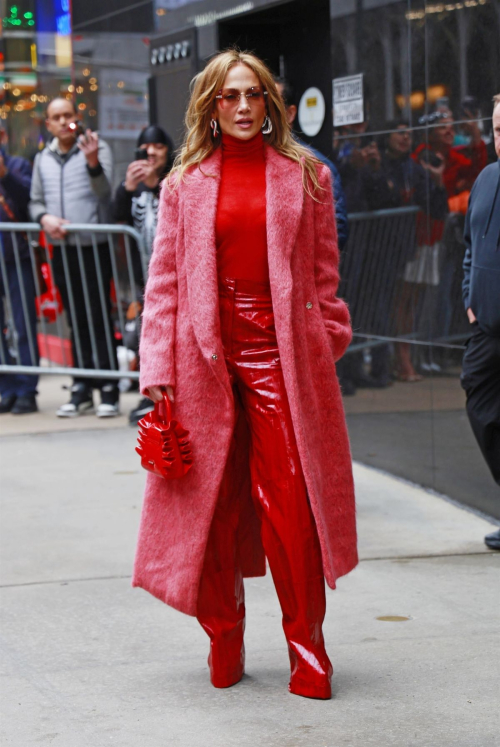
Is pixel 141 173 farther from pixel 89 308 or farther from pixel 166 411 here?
pixel 166 411

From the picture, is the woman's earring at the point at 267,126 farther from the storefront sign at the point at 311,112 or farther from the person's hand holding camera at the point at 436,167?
the storefront sign at the point at 311,112

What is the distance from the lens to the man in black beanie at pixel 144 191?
812 centimetres

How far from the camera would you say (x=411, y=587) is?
4.91 meters

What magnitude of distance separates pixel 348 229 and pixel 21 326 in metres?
3.71

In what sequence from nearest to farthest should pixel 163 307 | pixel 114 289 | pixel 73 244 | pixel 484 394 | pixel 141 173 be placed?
pixel 163 307 → pixel 484 394 → pixel 141 173 → pixel 73 244 → pixel 114 289

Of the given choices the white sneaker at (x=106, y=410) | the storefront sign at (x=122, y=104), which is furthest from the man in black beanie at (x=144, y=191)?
the storefront sign at (x=122, y=104)

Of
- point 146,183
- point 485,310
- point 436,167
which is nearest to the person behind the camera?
point 485,310

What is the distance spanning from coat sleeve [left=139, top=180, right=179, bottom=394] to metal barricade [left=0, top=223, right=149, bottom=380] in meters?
4.68

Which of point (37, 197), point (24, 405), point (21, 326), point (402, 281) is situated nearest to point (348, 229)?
point (402, 281)

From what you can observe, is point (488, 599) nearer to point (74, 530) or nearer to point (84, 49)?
point (74, 530)

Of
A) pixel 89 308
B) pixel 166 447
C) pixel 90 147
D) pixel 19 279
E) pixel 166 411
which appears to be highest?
pixel 90 147

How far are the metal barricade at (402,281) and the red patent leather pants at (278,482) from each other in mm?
2457

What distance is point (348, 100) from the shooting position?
23.2ft

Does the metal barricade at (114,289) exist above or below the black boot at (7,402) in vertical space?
above
